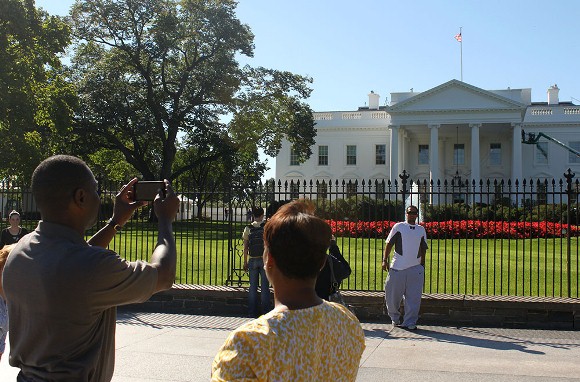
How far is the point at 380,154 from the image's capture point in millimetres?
63500

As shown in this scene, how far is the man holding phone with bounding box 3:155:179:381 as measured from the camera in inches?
88.3

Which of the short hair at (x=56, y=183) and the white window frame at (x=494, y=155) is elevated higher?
the white window frame at (x=494, y=155)

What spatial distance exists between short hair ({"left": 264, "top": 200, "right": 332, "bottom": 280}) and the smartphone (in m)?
0.59

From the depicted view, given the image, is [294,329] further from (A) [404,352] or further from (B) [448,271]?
(B) [448,271]

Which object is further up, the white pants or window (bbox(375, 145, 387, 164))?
window (bbox(375, 145, 387, 164))

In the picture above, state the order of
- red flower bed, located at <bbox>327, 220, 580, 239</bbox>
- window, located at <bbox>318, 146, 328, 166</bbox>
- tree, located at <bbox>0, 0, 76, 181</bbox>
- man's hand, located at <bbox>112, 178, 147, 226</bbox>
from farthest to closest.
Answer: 1. window, located at <bbox>318, 146, 328, 166</bbox>
2. tree, located at <bbox>0, 0, 76, 181</bbox>
3. red flower bed, located at <bbox>327, 220, 580, 239</bbox>
4. man's hand, located at <bbox>112, 178, 147, 226</bbox>

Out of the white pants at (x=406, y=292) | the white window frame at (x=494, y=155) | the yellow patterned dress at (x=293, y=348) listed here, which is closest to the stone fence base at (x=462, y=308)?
the white pants at (x=406, y=292)

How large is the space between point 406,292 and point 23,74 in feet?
62.6

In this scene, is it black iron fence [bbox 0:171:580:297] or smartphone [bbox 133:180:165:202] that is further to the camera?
black iron fence [bbox 0:171:580:297]

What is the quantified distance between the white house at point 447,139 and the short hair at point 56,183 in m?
50.2

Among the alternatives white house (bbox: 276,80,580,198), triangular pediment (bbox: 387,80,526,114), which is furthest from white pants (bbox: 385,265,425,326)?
triangular pediment (bbox: 387,80,526,114)

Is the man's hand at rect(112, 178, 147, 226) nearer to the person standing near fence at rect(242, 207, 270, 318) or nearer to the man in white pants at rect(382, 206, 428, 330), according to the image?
the man in white pants at rect(382, 206, 428, 330)

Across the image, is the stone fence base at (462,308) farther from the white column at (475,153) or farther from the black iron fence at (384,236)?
the white column at (475,153)

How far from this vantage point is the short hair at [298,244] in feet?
6.91
